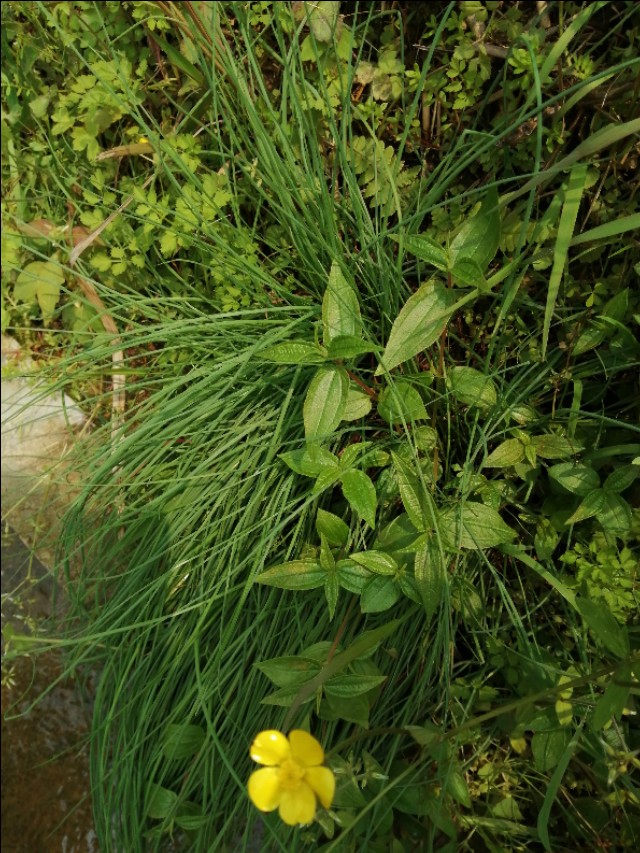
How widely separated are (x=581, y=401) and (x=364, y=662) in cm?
61

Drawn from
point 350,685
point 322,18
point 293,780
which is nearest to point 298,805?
point 293,780

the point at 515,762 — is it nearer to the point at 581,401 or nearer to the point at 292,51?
the point at 581,401

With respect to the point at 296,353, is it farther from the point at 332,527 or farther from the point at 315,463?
the point at 332,527

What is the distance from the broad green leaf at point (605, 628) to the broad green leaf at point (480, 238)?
19.9 inches

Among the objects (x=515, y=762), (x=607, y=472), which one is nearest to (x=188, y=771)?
(x=515, y=762)

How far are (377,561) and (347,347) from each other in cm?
36

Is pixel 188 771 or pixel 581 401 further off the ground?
pixel 581 401

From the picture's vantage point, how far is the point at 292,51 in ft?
3.83

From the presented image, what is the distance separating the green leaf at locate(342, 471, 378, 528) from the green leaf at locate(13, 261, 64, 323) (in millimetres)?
902

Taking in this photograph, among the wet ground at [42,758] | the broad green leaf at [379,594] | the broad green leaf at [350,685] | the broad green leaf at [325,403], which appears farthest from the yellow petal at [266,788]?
the wet ground at [42,758]

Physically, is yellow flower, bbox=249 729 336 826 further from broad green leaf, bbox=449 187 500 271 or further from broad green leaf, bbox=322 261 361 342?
broad green leaf, bbox=449 187 500 271

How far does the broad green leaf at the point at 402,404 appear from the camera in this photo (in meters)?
1.12

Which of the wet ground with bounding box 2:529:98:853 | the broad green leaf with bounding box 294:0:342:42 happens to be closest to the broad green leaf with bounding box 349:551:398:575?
the wet ground with bounding box 2:529:98:853

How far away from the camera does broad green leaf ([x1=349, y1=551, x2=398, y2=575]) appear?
3.61 ft
